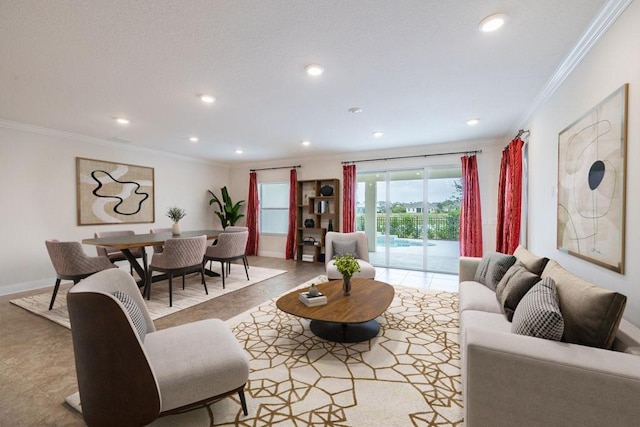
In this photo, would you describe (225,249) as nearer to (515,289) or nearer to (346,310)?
(346,310)

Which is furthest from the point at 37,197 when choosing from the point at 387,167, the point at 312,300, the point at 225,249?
the point at 387,167

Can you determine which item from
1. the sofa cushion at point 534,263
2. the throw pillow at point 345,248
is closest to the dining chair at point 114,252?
the throw pillow at point 345,248

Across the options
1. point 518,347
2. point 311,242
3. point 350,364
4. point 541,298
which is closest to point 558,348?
point 518,347

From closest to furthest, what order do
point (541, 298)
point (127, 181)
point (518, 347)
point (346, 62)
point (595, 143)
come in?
point (518, 347) < point (541, 298) < point (595, 143) < point (346, 62) < point (127, 181)

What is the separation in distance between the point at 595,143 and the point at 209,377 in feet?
9.39

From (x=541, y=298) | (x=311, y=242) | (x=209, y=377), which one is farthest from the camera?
(x=311, y=242)

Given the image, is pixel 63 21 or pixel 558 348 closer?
pixel 558 348

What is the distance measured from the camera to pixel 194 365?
142 cm

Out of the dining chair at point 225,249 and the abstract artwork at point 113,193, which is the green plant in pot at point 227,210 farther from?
the dining chair at point 225,249

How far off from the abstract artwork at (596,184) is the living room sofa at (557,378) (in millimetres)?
607

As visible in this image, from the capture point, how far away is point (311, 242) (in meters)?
6.41

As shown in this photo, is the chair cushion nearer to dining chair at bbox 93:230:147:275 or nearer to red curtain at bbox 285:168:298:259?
dining chair at bbox 93:230:147:275

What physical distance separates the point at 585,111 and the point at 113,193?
6585 mm

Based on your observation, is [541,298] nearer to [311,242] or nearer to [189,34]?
[189,34]
